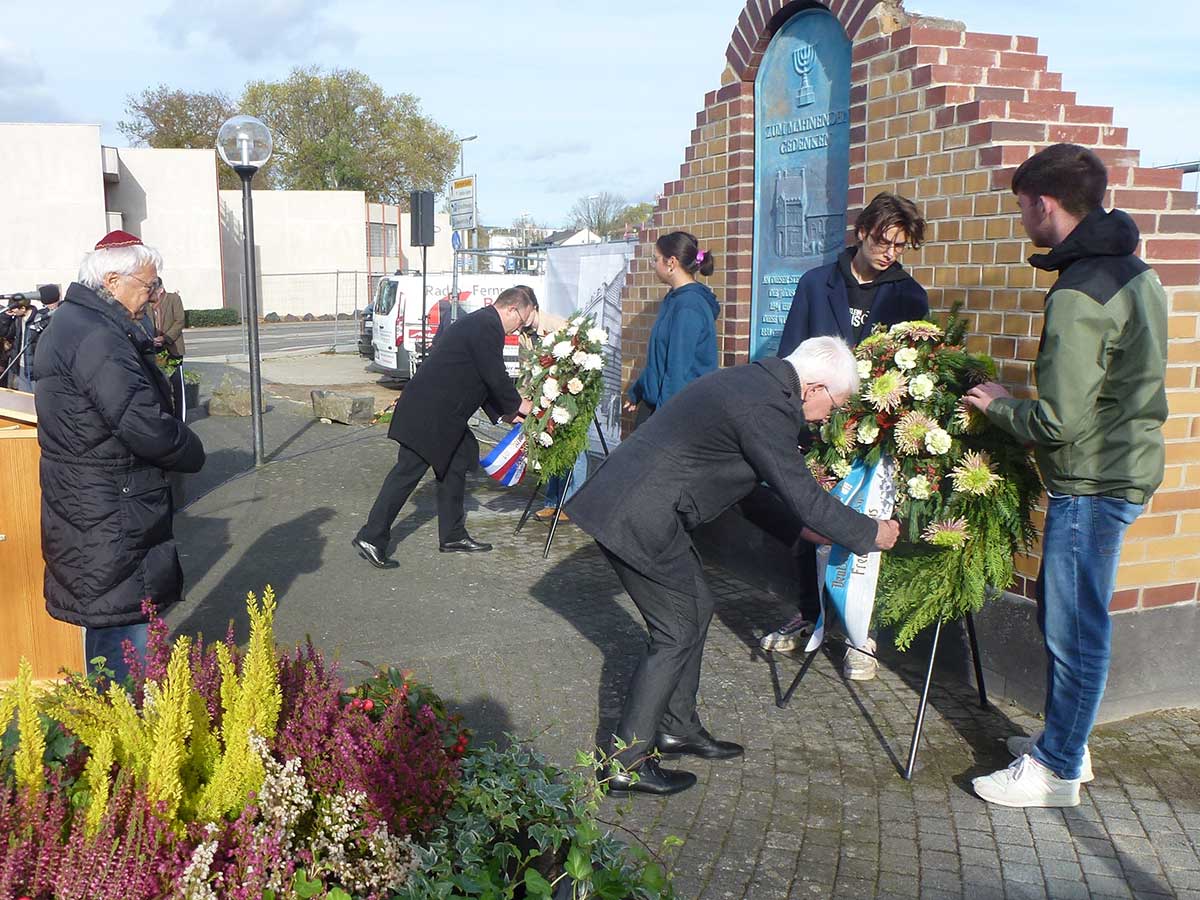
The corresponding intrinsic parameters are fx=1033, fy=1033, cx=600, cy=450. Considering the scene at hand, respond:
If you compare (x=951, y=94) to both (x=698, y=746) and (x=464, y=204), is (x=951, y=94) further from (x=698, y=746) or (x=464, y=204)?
(x=464, y=204)

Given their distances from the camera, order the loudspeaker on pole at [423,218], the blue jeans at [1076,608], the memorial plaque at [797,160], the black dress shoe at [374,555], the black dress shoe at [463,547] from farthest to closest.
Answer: the loudspeaker on pole at [423,218]
the black dress shoe at [463,547]
the black dress shoe at [374,555]
the memorial plaque at [797,160]
the blue jeans at [1076,608]

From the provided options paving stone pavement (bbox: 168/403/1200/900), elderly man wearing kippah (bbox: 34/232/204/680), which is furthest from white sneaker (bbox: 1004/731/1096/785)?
elderly man wearing kippah (bbox: 34/232/204/680)

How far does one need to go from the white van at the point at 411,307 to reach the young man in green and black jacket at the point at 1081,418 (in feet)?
49.8

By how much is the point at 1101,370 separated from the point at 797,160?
3.32 m

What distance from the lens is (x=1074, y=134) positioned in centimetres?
489

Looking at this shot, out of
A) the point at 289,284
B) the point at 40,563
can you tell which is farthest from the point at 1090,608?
the point at 289,284

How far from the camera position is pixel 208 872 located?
2094mm

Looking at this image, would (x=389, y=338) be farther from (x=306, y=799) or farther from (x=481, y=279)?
(x=306, y=799)

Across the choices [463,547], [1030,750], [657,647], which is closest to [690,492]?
[657,647]

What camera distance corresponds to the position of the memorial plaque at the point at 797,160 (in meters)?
5.96

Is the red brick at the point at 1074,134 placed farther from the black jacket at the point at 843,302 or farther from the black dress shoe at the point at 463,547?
the black dress shoe at the point at 463,547

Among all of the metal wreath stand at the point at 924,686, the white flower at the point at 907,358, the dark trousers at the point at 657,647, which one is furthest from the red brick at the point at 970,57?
the dark trousers at the point at 657,647

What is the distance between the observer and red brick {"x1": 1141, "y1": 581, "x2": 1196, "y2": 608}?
4.50 m

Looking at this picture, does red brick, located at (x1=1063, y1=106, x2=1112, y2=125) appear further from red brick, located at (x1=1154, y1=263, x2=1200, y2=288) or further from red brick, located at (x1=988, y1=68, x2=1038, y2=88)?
red brick, located at (x1=1154, y1=263, x2=1200, y2=288)
